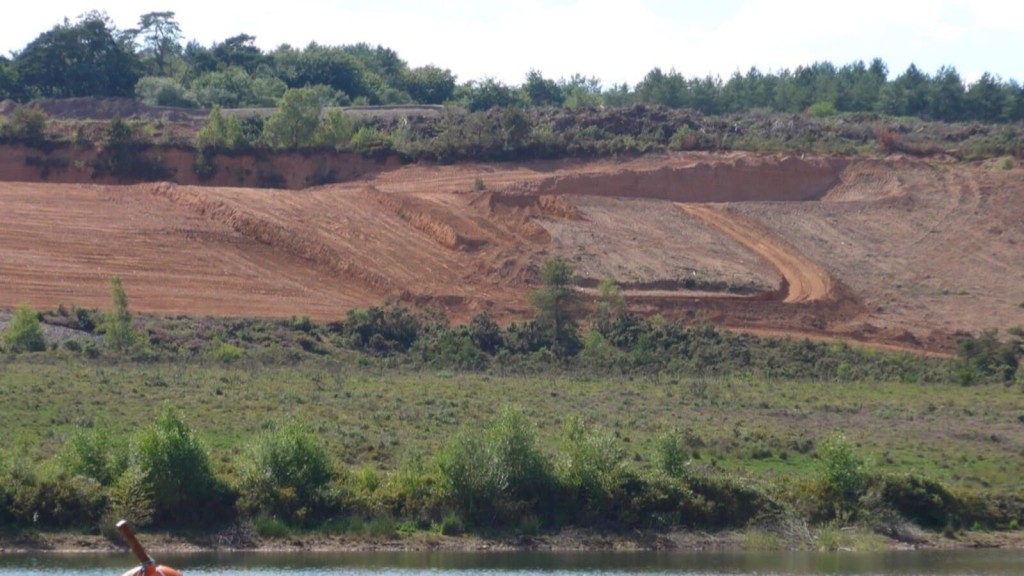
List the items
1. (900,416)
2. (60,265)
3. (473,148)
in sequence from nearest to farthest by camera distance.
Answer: (900,416)
(60,265)
(473,148)

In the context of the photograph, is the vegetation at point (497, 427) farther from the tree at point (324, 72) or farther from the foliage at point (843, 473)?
the tree at point (324, 72)

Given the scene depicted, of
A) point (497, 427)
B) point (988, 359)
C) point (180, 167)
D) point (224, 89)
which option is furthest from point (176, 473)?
point (224, 89)

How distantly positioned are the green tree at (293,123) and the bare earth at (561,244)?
17.1 feet

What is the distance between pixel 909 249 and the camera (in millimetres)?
77125

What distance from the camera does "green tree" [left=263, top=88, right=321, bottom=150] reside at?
82875 mm

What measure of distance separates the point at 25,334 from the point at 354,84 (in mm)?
71758

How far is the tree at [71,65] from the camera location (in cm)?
10681

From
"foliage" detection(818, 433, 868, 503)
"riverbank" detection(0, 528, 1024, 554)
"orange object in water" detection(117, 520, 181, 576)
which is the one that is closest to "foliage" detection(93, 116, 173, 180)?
"riverbank" detection(0, 528, 1024, 554)

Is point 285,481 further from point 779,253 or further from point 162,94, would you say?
point 162,94

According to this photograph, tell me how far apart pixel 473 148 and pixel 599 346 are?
86.2 feet

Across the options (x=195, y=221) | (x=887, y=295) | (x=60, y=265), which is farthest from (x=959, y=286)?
(x=60, y=265)

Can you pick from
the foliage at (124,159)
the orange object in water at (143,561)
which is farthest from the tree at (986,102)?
the orange object in water at (143,561)

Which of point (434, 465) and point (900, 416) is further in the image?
point (900, 416)

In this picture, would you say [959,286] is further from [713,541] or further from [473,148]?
[713,541]
